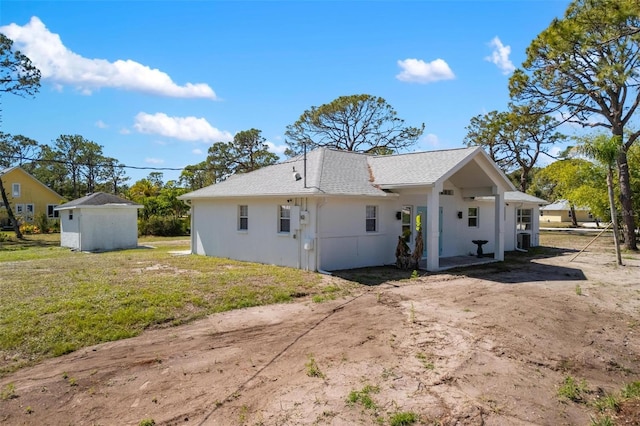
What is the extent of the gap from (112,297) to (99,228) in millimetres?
15765

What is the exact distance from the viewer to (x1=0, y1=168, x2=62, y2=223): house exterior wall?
4059 centimetres

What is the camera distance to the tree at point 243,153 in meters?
45.3

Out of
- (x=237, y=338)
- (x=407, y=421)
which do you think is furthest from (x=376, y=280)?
(x=407, y=421)

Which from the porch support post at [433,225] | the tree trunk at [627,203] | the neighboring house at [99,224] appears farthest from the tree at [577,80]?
the neighboring house at [99,224]

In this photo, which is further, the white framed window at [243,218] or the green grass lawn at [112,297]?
the white framed window at [243,218]

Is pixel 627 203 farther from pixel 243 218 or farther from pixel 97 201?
pixel 97 201

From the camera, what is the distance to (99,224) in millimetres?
22734

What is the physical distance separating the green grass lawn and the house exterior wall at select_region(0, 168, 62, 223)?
108ft

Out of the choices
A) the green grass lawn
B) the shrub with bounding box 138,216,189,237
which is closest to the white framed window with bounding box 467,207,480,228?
the green grass lawn

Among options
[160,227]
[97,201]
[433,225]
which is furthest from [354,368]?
[160,227]

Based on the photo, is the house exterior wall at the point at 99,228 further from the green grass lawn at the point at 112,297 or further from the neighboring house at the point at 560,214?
the neighboring house at the point at 560,214

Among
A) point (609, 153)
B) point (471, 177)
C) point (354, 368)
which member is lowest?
point (354, 368)

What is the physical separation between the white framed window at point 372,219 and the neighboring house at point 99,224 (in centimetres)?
1511

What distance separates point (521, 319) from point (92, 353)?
763cm
